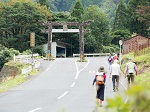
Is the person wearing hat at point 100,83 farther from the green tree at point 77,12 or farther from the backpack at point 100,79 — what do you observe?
the green tree at point 77,12

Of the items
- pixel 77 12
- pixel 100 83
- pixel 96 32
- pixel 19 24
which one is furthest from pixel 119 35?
pixel 100 83

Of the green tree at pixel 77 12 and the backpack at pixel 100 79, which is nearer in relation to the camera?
the backpack at pixel 100 79

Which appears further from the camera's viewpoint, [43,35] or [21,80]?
[43,35]

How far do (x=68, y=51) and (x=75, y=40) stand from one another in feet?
13.8

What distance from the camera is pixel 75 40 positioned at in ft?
237

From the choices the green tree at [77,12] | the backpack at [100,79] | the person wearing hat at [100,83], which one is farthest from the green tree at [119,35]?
the backpack at [100,79]

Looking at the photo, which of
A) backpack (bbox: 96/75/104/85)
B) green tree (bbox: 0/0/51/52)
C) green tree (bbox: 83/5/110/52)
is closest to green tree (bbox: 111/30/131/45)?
green tree (bbox: 83/5/110/52)

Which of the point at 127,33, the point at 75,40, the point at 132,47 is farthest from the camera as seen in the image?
the point at 127,33

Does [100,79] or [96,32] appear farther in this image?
[96,32]

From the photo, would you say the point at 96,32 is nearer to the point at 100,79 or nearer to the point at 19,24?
the point at 19,24

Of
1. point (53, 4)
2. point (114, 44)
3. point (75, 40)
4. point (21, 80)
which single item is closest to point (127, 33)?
point (114, 44)

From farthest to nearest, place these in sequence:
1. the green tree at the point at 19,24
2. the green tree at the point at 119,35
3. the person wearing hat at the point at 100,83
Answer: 1. the green tree at the point at 119,35
2. the green tree at the point at 19,24
3. the person wearing hat at the point at 100,83

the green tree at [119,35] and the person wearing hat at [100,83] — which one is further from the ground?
the green tree at [119,35]

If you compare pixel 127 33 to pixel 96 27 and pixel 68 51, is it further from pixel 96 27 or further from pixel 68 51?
pixel 68 51
